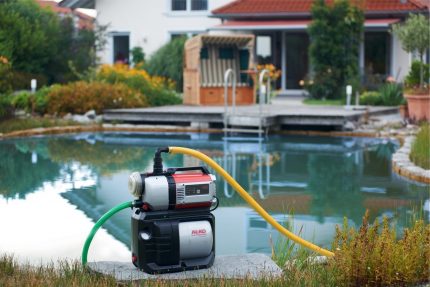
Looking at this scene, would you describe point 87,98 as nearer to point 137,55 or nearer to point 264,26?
point 264,26

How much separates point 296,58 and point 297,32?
85 centimetres

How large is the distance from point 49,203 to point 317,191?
3612 millimetres

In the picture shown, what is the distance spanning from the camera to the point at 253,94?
965 inches

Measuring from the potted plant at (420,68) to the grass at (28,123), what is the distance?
7.72 metres

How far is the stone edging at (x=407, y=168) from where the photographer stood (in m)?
12.6

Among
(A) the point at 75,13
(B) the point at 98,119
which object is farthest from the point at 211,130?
(A) the point at 75,13

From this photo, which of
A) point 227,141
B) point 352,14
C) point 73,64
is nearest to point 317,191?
point 227,141

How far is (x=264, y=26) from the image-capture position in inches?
1087

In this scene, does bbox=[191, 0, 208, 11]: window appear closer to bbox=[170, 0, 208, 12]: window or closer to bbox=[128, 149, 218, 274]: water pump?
bbox=[170, 0, 208, 12]: window

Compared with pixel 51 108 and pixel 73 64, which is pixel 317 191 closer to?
pixel 51 108

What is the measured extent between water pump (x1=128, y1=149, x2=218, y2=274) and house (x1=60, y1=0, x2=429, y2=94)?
804 inches

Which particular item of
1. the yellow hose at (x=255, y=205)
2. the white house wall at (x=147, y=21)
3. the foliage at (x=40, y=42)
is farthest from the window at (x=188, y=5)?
the yellow hose at (x=255, y=205)

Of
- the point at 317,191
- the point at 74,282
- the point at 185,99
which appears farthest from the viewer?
the point at 185,99

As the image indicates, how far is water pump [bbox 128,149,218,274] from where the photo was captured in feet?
19.7
